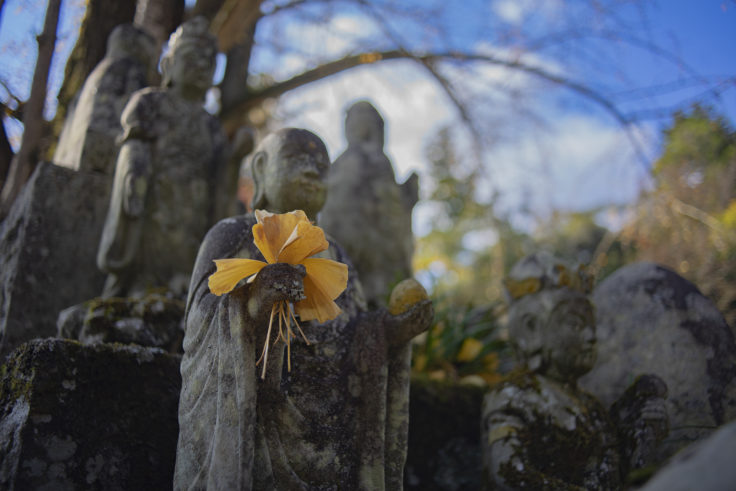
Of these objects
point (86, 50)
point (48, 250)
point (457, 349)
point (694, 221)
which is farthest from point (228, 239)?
point (694, 221)

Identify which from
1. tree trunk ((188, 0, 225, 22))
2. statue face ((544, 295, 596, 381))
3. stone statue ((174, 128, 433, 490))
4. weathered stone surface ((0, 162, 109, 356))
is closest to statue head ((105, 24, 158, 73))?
weathered stone surface ((0, 162, 109, 356))

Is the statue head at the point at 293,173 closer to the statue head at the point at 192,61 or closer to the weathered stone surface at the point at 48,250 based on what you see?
the statue head at the point at 192,61

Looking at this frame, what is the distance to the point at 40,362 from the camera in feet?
11.1

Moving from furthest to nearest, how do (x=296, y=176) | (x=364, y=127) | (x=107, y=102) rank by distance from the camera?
1. (x=364, y=127)
2. (x=107, y=102)
3. (x=296, y=176)

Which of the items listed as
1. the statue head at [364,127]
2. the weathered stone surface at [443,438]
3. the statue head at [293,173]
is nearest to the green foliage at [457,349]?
the weathered stone surface at [443,438]

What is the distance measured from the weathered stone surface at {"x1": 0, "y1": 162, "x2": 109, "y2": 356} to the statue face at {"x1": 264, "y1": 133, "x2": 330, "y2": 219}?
216cm

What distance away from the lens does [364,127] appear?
7453mm

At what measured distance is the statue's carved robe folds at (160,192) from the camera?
195 inches

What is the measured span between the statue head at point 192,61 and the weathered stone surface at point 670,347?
362 cm

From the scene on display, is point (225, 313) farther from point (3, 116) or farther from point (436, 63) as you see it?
point (436, 63)

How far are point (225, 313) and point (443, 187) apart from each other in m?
12.2

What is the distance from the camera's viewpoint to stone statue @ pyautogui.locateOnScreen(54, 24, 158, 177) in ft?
19.6

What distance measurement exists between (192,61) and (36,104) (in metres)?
1.75

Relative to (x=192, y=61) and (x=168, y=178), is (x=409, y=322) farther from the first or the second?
(x=192, y=61)
